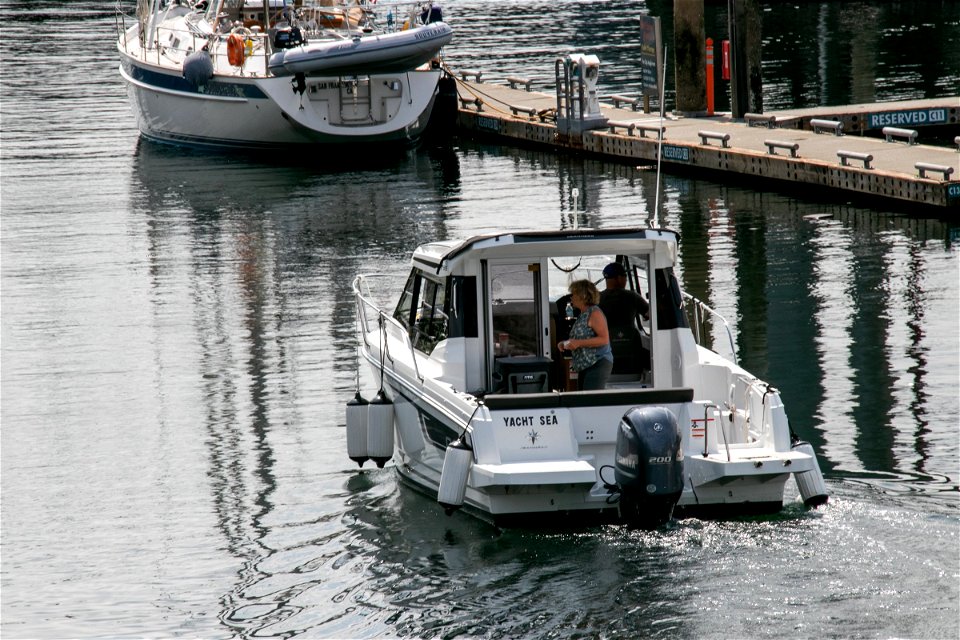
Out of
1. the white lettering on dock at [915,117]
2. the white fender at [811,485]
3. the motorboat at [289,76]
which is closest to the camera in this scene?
the white fender at [811,485]

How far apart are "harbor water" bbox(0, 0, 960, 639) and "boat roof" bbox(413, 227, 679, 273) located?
82cm

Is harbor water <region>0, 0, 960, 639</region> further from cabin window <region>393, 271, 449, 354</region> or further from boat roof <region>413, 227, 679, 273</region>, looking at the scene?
cabin window <region>393, 271, 449, 354</region>

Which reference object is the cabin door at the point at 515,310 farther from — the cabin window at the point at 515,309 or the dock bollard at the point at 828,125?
the dock bollard at the point at 828,125

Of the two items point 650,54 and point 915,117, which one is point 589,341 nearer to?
point 650,54

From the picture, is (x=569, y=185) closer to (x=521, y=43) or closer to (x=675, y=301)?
(x=675, y=301)

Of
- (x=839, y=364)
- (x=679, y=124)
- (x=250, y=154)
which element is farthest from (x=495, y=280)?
(x=250, y=154)

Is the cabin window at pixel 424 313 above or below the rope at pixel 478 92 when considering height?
below

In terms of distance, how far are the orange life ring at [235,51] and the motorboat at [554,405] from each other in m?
17.6

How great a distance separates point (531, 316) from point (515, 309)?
0.14 m

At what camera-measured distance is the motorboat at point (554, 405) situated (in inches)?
394

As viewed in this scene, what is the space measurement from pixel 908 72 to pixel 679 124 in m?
13.8

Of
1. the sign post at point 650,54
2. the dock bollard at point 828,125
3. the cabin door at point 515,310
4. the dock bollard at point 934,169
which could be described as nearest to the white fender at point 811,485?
the cabin door at point 515,310

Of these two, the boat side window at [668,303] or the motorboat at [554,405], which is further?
the boat side window at [668,303]

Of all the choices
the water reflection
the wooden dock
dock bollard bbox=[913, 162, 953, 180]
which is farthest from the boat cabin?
dock bollard bbox=[913, 162, 953, 180]
